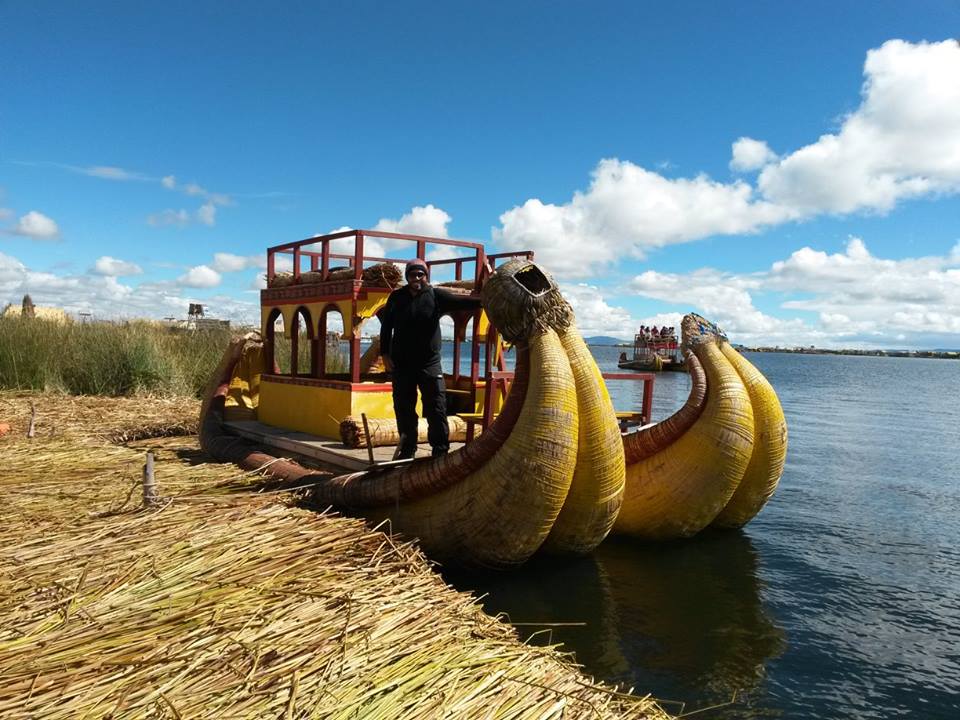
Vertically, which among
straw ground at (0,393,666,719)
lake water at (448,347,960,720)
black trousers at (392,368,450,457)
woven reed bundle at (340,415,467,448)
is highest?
A: black trousers at (392,368,450,457)

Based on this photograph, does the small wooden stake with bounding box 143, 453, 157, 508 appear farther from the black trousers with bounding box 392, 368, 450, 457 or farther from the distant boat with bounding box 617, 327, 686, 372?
the distant boat with bounding box 617, 327, 686, 372

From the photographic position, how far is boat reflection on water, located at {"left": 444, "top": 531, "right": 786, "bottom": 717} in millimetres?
6152

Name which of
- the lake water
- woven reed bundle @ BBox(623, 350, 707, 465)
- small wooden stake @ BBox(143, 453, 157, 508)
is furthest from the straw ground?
woven reed bundle @ BBox(623, 350, 707, 465)

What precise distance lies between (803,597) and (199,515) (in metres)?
7.03

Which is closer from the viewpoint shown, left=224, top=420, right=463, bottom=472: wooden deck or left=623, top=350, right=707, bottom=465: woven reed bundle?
left=224, top=420, right=463, bottom=472: wooden deck

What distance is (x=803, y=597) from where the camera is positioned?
28.2 ft

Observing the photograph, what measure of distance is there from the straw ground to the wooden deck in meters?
1.79

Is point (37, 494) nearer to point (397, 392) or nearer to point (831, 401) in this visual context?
point (397, 392)

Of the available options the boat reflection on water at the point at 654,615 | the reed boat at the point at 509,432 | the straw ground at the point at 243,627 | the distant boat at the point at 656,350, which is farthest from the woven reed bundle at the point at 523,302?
the distant boat at the point at 656,350

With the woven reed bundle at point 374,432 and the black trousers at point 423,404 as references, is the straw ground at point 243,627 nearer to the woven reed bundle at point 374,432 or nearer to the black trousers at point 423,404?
the black trousers at point 423,404

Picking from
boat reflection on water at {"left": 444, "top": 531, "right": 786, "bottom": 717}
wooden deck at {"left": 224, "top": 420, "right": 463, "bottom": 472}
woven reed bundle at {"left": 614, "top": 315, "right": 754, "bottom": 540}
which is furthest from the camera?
woven reed bundle at {"left": 614, "top": 315, "right": 754, "bottom": 540}

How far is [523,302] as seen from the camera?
6660 mm

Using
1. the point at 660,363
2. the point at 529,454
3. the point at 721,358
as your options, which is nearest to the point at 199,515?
the point at 529,454

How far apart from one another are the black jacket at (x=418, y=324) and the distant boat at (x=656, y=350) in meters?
70.7
